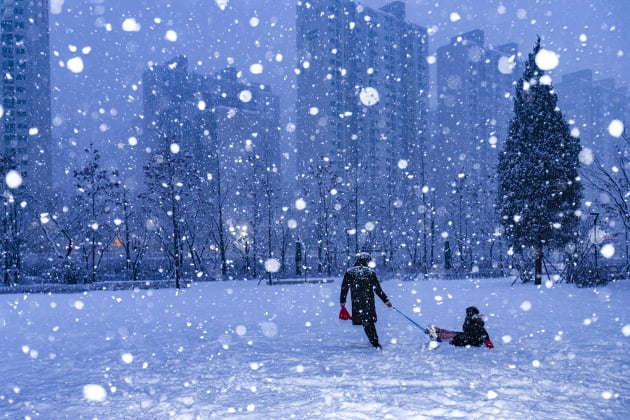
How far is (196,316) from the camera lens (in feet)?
46.5

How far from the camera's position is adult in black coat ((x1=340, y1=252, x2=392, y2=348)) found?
9016mm

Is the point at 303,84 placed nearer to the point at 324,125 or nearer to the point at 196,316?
the point at 324,125

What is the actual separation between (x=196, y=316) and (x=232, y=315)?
998mm

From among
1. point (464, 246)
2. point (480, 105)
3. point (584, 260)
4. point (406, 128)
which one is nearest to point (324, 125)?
point (406, 128)

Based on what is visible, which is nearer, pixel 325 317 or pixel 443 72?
pixel 325 317

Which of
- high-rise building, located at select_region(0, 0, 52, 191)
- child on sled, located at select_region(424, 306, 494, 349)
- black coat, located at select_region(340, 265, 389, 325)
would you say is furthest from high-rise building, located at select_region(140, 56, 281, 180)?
child on sled, located at select_region(424, 306, 494, 349)

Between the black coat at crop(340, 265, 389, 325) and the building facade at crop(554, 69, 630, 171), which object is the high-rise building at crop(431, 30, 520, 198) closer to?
the building facade at crop(554, 69, 630, 171)

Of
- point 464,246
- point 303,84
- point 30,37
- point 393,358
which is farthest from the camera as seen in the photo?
point 303,84

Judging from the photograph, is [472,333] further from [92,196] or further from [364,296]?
[92,196]

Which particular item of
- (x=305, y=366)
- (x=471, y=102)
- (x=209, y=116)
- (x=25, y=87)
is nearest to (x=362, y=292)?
(x=305, y=366)

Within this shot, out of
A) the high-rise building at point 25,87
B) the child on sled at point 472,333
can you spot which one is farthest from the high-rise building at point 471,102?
the child on sled at point 472,333

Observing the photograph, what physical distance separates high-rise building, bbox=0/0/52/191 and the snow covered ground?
2625 inches

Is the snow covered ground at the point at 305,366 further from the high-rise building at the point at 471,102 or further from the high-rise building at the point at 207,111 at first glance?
the high-rise building at the point at 471,102

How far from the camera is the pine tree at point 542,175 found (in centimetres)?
2447
